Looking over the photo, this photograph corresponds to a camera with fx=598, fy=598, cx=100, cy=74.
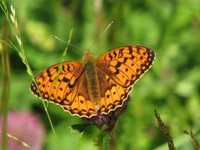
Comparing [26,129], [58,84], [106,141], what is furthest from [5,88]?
[26,129]

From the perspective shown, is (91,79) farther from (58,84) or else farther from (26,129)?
(26,129)

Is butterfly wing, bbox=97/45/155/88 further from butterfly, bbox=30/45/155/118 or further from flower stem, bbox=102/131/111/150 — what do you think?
flower stem, bbox=102/131/111/150

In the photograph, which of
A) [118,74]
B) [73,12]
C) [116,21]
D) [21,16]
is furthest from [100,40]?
[118,74]

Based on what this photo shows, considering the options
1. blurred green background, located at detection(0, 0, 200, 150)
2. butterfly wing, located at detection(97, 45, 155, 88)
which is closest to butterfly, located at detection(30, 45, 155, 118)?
butterfly wing, located at detection(97, 45, 155, 88)

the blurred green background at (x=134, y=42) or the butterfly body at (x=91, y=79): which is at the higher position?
the butterfly body at (x=91, y=79)

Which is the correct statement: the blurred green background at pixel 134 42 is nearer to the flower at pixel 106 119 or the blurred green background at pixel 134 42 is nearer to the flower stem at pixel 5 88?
the flower at pixel 106 119

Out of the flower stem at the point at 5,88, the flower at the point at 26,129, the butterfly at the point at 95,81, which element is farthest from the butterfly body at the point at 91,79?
the flower at the point at 26,129

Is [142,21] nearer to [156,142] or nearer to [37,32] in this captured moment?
[37,32]
